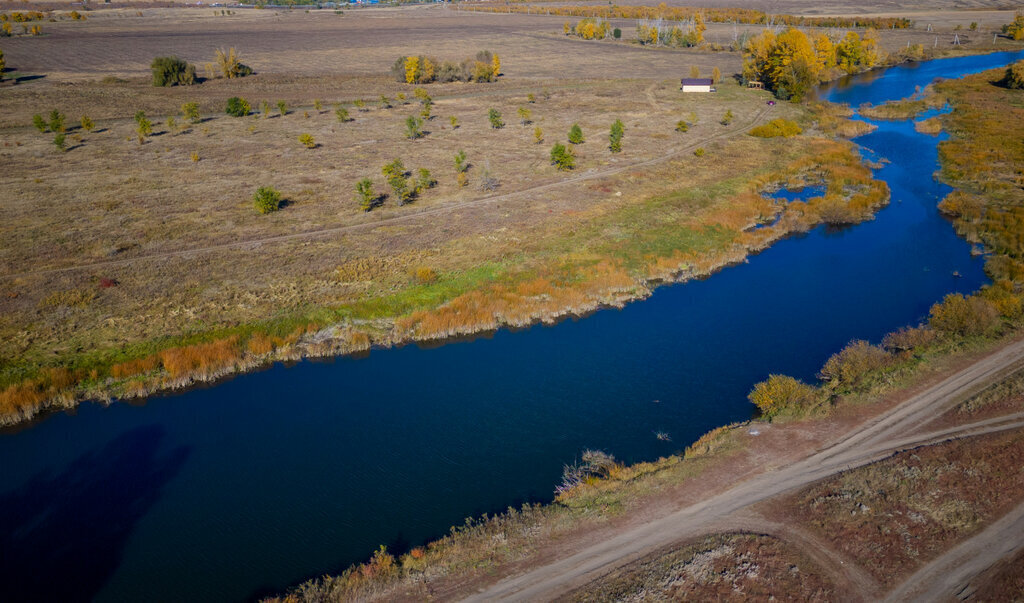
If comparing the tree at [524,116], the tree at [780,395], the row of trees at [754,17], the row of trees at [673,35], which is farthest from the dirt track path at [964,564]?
the row of trees at [754,17]

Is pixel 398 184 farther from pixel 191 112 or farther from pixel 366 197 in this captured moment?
pixel 191 112

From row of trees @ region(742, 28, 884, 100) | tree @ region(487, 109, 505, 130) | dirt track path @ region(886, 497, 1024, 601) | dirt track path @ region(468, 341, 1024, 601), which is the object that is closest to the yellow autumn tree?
tree @ region(487, 109, 505, 130)

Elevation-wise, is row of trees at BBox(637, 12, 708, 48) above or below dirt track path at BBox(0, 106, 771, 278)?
above

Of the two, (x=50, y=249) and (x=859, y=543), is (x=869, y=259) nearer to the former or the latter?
(x=859, y=543)

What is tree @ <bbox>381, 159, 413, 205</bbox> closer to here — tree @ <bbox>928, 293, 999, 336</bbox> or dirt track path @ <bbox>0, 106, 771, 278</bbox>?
dirt track path @ <bbox>0, 106, 771, 278</bbox>

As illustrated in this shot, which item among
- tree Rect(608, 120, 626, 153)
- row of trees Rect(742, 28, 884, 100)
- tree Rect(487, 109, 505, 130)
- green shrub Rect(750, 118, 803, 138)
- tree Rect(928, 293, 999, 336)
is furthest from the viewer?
row of trees Rect(742, 28, 884, 100)

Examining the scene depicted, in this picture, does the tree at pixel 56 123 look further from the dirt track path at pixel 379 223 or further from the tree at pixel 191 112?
the dirt track path at pixel 379 223

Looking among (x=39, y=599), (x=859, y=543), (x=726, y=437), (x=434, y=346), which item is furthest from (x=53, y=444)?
(x=859, y=543)

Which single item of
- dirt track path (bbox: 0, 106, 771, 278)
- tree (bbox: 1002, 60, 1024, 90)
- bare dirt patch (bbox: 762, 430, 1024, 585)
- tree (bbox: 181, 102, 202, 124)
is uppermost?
tree (bbox: 1002, 60, 1024, 90)
